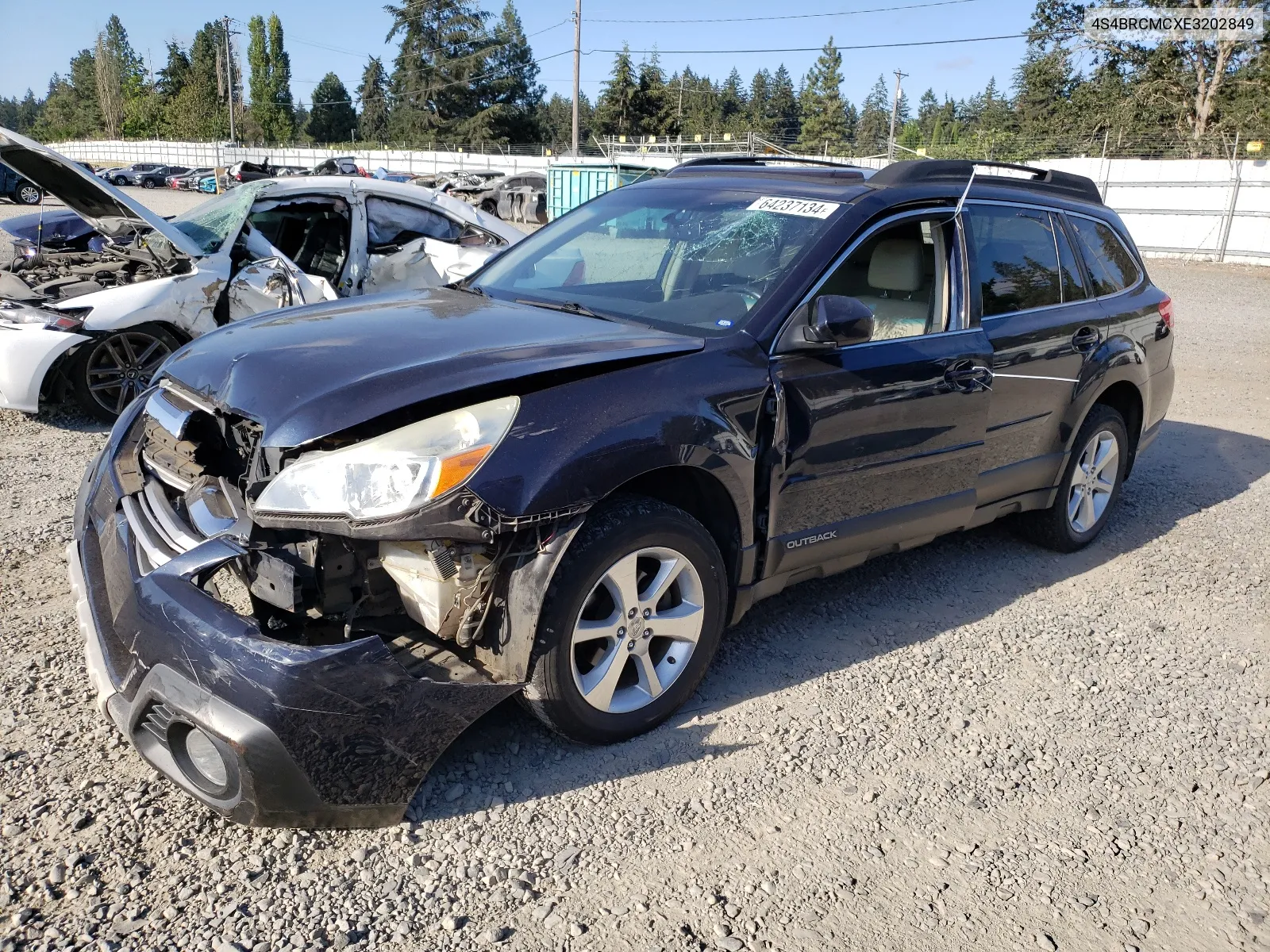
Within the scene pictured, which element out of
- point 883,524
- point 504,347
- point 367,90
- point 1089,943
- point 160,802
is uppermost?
point 367,90

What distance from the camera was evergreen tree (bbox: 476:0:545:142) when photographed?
2953 inches

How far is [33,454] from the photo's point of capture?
19.8 ft

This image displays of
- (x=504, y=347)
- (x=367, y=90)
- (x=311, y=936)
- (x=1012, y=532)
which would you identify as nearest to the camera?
(x=311, y=936)

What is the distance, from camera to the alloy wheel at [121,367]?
21.8 ft

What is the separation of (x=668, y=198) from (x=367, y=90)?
9621cm

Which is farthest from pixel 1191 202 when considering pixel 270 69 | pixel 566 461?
pixel 270 69

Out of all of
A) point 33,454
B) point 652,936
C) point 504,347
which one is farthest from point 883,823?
point 33,454

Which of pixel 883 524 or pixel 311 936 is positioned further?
pixel 883 524

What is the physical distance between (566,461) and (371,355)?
28.3 inches

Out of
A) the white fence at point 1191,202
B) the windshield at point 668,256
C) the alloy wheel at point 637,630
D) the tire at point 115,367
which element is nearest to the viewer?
the alloy wheel at point 637,630

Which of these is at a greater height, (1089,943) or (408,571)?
(408,571)

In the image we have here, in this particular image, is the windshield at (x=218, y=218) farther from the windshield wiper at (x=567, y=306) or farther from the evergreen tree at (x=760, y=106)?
the evergreen tree at (x=760, y=106)

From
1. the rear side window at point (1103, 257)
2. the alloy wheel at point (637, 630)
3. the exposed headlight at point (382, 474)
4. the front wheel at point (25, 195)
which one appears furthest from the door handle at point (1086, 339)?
the front wheel at point (25, 195)

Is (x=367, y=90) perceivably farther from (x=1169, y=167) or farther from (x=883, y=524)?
(x=883, y=524)
